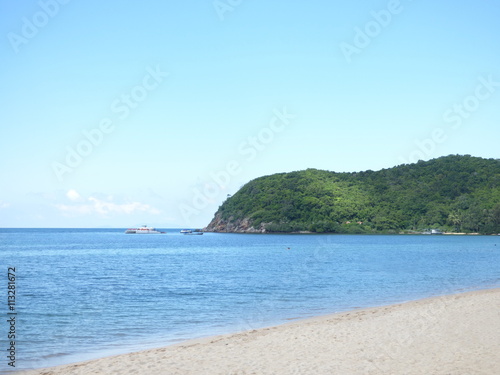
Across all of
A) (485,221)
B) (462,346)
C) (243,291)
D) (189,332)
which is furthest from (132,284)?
(485,221)

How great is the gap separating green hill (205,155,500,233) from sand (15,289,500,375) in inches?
5339

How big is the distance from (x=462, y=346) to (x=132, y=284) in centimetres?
2501

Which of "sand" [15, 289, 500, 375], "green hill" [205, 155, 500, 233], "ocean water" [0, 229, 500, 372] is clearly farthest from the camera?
"green hill" [205, 155, 500, 233]

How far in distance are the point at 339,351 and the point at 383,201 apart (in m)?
161

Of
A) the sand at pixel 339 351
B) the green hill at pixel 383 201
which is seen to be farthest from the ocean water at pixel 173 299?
the green hill at pixel 383 201

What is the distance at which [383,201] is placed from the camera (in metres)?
169

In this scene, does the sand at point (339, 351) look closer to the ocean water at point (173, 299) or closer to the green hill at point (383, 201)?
the ocean water at point (173, 299)

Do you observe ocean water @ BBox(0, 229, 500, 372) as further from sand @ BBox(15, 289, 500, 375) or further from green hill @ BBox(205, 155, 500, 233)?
green hill @ BBox(205, 155, 500, 233)

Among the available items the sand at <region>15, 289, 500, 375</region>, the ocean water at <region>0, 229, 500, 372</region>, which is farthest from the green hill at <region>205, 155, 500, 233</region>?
the sand at <region>15, 289, 500, 375</region>

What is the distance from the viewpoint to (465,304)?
21.7 m

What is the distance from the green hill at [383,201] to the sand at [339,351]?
135600 millimetres

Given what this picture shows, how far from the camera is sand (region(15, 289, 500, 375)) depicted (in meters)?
11.7

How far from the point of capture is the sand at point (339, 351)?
38.4 ft

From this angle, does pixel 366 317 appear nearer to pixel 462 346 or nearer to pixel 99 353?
pixel 462 346
